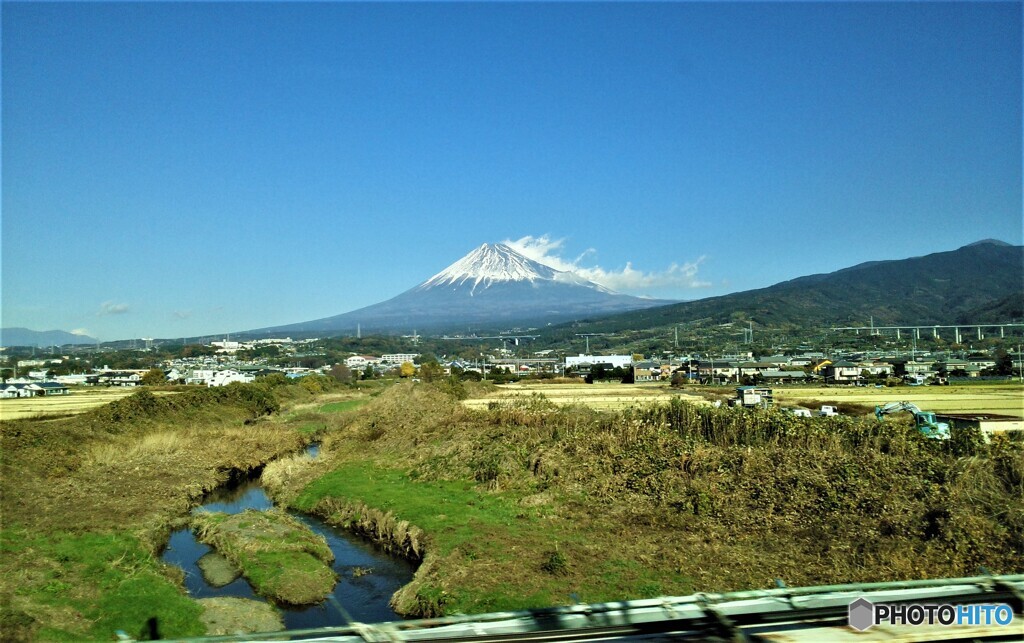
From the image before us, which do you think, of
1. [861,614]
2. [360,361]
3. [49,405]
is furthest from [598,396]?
[360,361]

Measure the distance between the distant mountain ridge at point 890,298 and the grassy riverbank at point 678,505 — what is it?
3058 inches

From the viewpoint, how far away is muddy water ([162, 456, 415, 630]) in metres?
9.45

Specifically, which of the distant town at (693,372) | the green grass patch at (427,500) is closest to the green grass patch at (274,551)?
the green grass patch at (427,500)

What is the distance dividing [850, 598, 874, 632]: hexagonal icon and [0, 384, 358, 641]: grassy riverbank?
7.67m

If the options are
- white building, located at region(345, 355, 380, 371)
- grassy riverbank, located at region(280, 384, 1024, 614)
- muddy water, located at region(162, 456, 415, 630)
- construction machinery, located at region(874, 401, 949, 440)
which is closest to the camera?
grassy riverbank, located at region(280, 384, 1024, 614)

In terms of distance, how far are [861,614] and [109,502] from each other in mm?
14068

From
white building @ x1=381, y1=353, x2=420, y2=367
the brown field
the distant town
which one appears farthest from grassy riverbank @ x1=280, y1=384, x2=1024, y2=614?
white building @ x1=381, y1=353, x2=420, y2=367

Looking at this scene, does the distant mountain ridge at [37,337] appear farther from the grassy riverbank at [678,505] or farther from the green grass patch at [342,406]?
the grassy riverbank at [678,505]

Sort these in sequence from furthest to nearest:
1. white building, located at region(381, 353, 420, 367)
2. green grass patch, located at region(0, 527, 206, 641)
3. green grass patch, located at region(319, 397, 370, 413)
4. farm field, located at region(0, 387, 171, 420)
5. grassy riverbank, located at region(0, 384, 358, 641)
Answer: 1. white building, located at region(381, 353, 420, 367)
2. green grass patch, located at region(319, 397, 370, 413)
3. farm field, located at region(0, 387, 171, 420)
4. grassy riverbank, located at region(0, 384, 358, 641)
5. green grass patch, located at region(0, 527, 206, 641)

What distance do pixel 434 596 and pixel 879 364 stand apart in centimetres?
4645

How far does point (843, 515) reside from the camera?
1055cm

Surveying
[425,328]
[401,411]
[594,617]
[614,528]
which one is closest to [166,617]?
[614,528]

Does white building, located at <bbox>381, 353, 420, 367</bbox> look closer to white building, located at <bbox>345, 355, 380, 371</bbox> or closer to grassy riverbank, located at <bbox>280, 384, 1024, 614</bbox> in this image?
white building, located at <bbox>345, 355, 380, 371</bbox>

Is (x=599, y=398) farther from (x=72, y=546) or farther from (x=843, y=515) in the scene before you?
(x=72, y=546)
